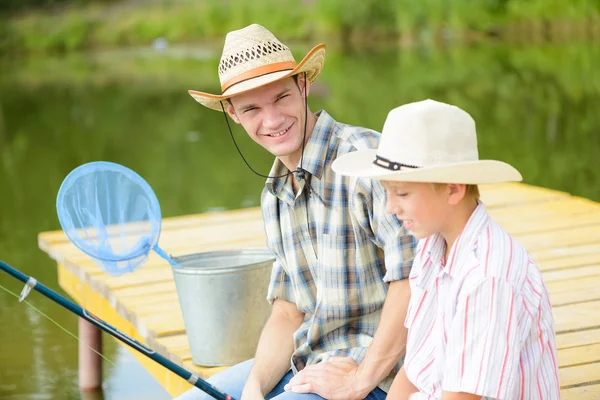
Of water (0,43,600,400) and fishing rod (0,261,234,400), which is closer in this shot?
fishing rod (0,261,234,400)

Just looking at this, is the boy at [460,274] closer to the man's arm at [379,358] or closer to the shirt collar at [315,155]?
the man's arm at [379,358]

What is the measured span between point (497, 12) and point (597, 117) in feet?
34.8

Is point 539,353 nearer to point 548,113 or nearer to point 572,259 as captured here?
point 572,259

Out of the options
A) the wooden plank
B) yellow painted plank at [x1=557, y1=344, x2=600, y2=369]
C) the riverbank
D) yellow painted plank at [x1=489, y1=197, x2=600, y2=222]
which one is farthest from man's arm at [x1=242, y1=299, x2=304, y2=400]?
the riverbank

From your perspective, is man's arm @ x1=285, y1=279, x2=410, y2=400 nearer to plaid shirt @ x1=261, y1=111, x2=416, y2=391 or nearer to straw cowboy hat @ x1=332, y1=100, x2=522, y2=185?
plaid shirt @ x1=261, y1=111, x2=416, y2=391

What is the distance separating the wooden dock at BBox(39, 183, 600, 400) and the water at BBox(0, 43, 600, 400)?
0.41 m

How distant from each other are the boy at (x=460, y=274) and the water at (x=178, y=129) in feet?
7.13

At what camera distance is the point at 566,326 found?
2844 millimetres

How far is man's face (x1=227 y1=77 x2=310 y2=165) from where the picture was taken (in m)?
2.12

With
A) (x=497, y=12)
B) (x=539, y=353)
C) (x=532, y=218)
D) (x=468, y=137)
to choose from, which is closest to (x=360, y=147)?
(x=468, y=137)

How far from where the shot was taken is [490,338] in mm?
1567

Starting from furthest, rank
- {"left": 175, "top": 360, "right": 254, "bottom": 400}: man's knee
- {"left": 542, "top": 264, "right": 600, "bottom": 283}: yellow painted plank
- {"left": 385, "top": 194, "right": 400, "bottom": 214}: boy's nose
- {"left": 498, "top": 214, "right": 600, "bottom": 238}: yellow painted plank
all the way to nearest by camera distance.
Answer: {"left": 498, "top": 214, "right": 600, "bottom": 238}: yellow painted plank, {"left": 542, "top": 264, "right": 600, "bottom": 283}: yellow painted plank, {"left": 175, "top": 360, "right": 254, "bottom": 400}: man's knee, {"left": 385, "top": 194, "right": 400, "bottom": 214}: boy's nose

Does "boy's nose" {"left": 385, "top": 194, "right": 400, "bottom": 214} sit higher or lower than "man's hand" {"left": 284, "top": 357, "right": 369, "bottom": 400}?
higher

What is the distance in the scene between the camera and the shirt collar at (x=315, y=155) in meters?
2.10
